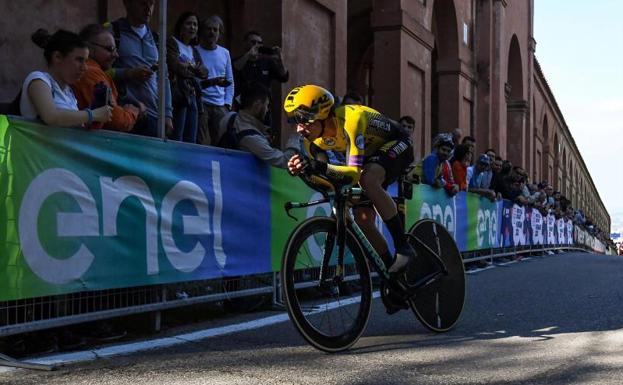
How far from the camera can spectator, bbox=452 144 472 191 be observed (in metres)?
12.1

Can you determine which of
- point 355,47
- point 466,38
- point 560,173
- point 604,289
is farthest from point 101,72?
point 560,173

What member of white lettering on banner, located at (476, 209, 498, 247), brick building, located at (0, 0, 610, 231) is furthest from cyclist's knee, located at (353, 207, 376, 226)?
white lettering on banner, located at (476, 209, 498, 247)

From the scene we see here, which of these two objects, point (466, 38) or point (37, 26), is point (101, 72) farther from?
point (466, 38)

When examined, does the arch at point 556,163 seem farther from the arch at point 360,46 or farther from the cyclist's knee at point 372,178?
the cyclist's knee at point 372,178

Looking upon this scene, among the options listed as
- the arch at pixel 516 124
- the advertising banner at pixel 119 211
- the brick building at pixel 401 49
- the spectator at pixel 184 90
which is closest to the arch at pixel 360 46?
the brick building at pixel 401 49

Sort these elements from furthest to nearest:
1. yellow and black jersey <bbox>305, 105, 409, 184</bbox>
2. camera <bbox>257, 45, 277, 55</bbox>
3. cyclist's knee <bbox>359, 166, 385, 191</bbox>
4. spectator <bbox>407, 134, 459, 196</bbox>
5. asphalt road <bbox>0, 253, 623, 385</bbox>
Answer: spectator <bbox>407, 134, 459, 196</bbox>
camera <bbox>257, 45, 277, 55</bbox>
cyclist's knee <bbox>359, 166, 385, 191</bbox>
yellow and black jersey <bbox>305, 105, 409, 184</bbox>
asphalt road <bbox>0, 253, 623, 385</bbox>

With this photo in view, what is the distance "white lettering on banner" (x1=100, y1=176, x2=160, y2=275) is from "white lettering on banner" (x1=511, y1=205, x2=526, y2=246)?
1171 centimetres

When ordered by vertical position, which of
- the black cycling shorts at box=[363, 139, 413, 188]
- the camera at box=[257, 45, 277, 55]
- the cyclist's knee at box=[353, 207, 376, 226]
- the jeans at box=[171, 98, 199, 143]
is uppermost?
the camera at box=[257, 45, 277, 55]

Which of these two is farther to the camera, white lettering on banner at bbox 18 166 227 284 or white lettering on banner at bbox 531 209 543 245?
white lettering on banner at bbox 531 209 543 245

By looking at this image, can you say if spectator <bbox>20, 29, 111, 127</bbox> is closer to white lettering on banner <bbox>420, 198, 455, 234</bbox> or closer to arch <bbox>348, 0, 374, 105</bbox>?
white lettering on banner <bbox>420, 198, 455, 234</bbox>

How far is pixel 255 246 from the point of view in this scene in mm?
6352

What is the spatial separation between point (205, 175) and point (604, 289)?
4.85 meters

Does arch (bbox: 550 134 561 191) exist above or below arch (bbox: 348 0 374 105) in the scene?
below

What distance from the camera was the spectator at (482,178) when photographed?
1377cm
